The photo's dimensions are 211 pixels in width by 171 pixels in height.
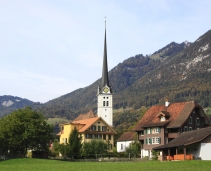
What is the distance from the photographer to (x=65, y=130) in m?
102

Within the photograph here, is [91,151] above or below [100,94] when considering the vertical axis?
below

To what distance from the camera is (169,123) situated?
7512cm

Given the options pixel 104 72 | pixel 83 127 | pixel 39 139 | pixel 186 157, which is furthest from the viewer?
pixel 104 72

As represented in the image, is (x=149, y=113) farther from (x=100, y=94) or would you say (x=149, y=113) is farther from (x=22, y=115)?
(x=100, y=94)

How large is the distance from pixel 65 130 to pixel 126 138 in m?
19.9

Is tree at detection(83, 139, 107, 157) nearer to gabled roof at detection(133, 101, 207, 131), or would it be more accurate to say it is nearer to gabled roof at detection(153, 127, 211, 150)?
gabled roof at detection(133, 101, 207, 131)

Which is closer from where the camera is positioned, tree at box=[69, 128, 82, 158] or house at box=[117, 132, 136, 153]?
tree at box=[69, 128, 82, 158]

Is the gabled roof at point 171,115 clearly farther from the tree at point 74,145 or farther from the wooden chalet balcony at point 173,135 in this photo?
the tree at point 74,145

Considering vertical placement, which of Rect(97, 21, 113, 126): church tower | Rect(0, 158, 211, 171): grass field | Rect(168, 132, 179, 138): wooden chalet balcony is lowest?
Rect(0, 158, 211, 171): grass field

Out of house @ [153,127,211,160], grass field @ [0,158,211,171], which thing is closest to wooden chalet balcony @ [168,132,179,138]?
house @ [153,127,211,160]

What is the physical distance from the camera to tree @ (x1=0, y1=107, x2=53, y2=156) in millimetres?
73562

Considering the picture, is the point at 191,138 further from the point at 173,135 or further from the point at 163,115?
the point at 163,115

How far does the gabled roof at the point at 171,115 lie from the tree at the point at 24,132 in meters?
17.9

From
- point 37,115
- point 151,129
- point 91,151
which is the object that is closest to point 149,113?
point 151,129
